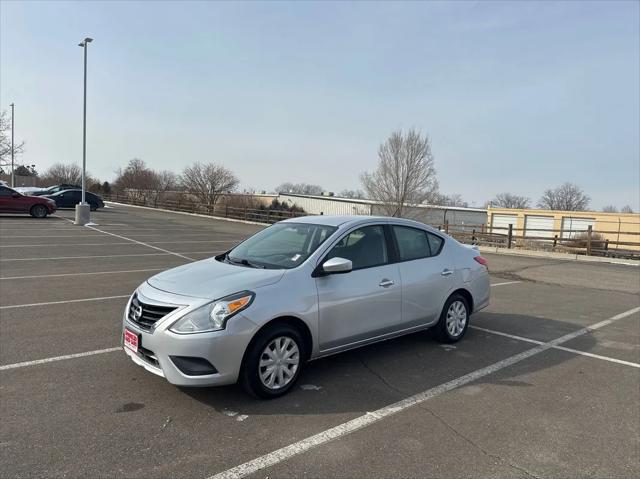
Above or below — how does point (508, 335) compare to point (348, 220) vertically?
below

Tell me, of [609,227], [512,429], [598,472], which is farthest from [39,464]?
[609,227]

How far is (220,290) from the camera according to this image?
156 inches

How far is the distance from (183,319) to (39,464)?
1309mm

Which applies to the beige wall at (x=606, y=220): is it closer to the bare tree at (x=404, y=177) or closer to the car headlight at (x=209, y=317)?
the bare tree at (x=404, y=177)

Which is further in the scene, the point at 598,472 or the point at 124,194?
the point at 124,194

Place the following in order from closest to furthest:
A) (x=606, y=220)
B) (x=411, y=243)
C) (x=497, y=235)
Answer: (x=411, y=243) → (x=497, y=235) → (x=606, y=220)

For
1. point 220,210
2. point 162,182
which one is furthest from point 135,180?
point 220,210

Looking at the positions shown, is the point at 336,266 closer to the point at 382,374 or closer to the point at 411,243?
the point at 382,374

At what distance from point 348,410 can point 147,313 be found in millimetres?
1900

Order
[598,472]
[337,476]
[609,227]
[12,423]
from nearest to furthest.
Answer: [337,476] < [598,472] < [12,423] < [609,227]

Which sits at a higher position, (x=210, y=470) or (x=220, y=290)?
(x=220, y=290)

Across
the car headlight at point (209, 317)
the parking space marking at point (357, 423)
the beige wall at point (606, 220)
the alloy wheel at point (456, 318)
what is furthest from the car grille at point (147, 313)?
the beige wall at point (606, 220)

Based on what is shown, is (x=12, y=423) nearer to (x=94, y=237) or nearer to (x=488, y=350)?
(x=488, y=350)

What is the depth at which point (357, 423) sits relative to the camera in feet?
12.3
